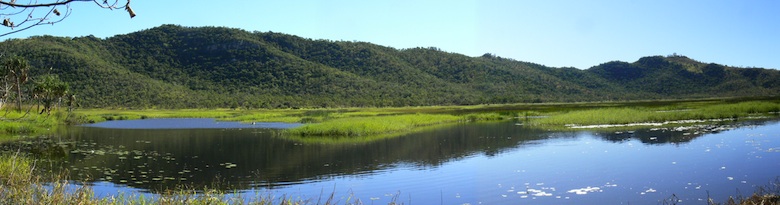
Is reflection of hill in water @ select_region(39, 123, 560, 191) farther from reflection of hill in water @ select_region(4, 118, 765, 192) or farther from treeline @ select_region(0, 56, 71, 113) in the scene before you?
treeline @ select_region(0, 56, 71, 113)

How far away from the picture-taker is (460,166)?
24.0 meters

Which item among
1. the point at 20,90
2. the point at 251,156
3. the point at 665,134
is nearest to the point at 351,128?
the point at 251,156

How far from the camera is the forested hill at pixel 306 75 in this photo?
99.8m

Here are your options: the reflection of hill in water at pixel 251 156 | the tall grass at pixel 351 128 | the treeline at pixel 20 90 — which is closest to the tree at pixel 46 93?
the treeline at pixel 20 90

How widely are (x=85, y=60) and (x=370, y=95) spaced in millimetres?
47769

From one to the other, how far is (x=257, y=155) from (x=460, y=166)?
1069cm

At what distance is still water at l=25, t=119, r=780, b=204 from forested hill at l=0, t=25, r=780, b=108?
210 feet

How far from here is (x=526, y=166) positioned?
2339 cm

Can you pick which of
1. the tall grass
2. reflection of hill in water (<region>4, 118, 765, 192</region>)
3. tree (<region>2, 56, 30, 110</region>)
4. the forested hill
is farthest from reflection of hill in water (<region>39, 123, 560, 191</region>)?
the forested hill

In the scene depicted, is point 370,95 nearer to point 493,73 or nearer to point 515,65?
point 493,73

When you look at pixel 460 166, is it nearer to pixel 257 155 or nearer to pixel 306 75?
pixel 257 155

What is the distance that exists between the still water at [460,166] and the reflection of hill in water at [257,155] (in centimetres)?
6

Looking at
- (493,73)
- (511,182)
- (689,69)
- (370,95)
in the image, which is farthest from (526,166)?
(689,69)

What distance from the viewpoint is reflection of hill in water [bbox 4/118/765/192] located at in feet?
71.1
